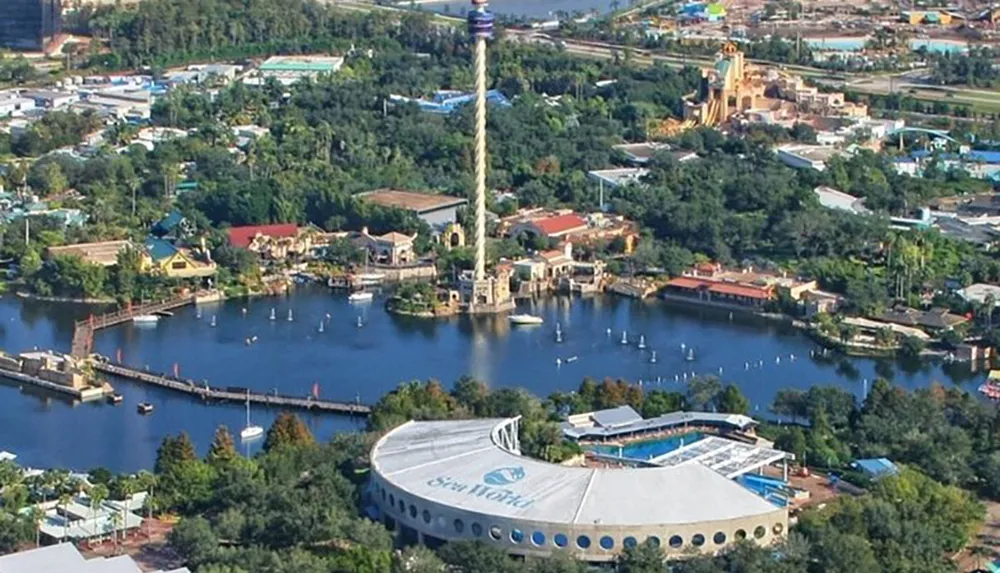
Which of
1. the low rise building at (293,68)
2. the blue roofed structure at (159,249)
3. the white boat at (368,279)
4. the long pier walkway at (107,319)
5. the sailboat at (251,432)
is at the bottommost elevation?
the sailboat at (251,432)

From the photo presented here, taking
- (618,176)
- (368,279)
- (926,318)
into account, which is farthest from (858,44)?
(926,318)

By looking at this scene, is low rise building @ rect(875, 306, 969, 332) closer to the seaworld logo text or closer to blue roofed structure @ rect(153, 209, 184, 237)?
the seaworld logo text

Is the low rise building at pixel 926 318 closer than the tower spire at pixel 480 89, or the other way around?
the low rise building at pixel 926 318

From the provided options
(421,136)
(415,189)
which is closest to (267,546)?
(415,189)

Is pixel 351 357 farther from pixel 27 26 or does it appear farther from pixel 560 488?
pixel 27 26

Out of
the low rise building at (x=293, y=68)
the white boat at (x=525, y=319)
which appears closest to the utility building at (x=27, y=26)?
the low rise building at (x=293, y=68)

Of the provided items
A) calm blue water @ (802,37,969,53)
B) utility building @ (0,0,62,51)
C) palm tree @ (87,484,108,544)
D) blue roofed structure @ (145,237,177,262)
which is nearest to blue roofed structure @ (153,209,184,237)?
blue roofed structure @ (145,237,177,262)

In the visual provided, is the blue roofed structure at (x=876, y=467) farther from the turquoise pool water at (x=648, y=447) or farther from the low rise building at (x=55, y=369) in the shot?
the low rise building at (x=55, y=369)
